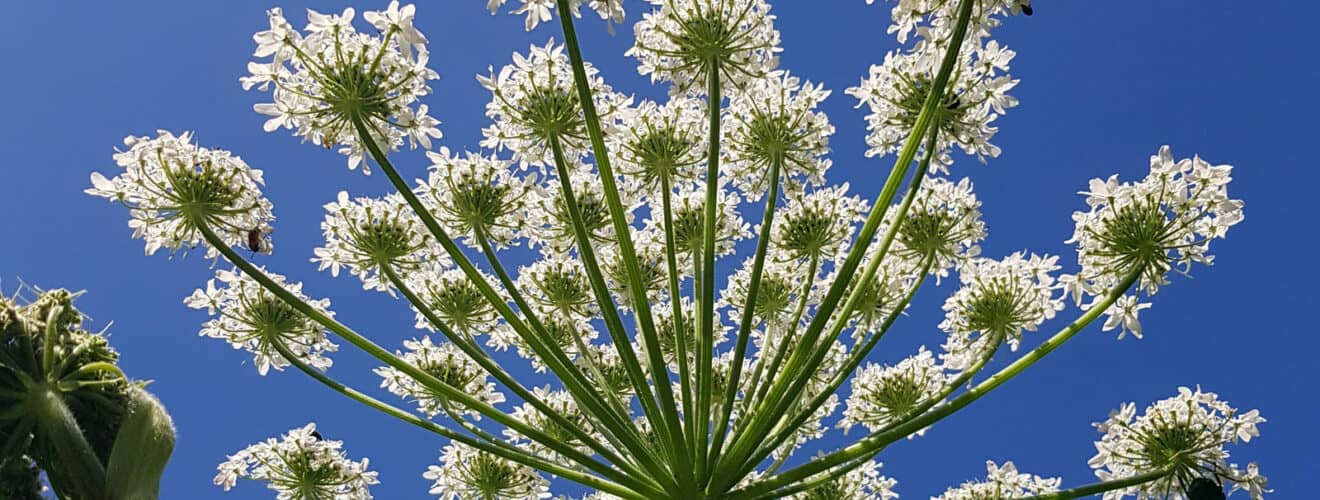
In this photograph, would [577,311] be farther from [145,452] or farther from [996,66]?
[145,452]

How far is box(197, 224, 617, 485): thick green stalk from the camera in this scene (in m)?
7.89

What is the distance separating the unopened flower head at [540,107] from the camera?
365 inches

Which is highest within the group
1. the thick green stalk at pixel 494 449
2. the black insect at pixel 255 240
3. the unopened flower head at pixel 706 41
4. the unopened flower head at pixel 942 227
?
the unopened flower head at pixel 706 41

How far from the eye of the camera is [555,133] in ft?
30.2

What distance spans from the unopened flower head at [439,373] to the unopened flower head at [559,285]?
1.03m

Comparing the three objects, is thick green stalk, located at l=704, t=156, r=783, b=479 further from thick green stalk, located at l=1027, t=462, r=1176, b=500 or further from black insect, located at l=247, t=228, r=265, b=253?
black insect, located at l=247, t=228, r=265, b=253

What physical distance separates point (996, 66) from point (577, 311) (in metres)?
5.11

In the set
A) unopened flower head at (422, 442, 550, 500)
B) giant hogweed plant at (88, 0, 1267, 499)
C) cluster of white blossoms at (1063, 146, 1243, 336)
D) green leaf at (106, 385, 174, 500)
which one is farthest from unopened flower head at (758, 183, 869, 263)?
green leaf at (106, 385, 174, 500)

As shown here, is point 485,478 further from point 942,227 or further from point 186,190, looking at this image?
point 942,227

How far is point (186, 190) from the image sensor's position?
8266 mm

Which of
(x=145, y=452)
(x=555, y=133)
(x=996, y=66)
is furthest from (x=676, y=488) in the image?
(x=996, y=66)

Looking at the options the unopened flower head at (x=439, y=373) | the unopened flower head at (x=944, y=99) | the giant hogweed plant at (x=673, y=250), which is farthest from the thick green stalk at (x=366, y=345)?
the unopened flower head at (x=944, y=99)

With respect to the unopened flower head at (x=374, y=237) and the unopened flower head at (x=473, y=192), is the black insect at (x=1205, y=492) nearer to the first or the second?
the unopened flower head at (x=473, y=192)

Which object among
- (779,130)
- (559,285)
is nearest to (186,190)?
(559,285)
